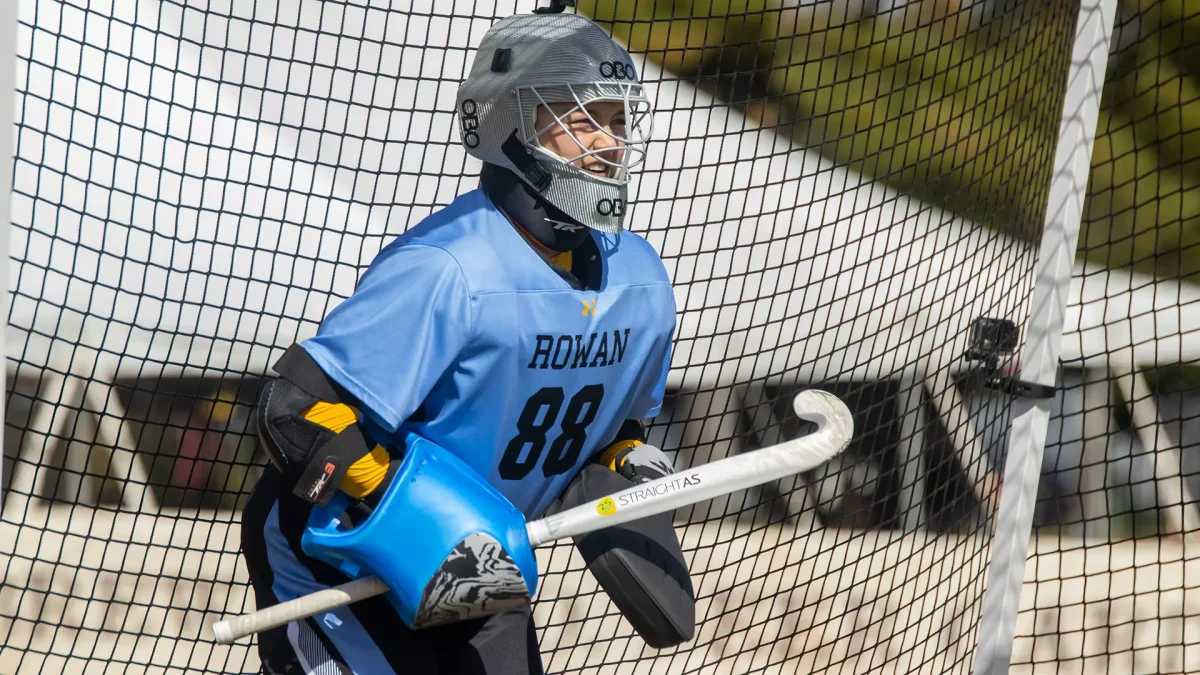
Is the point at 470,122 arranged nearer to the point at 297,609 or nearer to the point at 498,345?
the point at 498,345

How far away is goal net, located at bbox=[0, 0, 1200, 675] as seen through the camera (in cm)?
304

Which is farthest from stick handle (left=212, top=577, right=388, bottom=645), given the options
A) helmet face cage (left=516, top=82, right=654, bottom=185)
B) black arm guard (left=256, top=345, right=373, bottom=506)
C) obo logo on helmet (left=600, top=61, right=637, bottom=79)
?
obo logo on helmet (left=600, top=61, right=637, bottom=79)

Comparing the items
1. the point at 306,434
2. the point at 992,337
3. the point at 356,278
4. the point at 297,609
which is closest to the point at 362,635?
the point at 297,609

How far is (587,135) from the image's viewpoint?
187 cm

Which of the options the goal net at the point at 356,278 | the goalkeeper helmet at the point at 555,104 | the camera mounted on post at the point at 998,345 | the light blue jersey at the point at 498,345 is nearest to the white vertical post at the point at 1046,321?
the camera mounted on post at the point at 998,345

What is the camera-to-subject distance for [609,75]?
185cm

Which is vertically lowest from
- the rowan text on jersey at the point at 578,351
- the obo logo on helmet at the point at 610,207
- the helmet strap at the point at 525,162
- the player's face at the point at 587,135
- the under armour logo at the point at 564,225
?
the rowan text on jersey at the point at 578,351

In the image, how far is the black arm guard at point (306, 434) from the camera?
5.40 ft

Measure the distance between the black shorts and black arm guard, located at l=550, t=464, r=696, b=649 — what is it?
154 millimetres

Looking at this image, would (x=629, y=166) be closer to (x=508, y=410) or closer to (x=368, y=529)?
(x=508, y=410)

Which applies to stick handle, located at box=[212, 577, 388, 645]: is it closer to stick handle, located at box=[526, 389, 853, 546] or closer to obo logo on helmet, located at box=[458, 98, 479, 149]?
stick handle, located at box=[526, 389, 853, 546]

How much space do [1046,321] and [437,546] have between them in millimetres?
1409

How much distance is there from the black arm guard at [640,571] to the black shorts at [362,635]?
154mm

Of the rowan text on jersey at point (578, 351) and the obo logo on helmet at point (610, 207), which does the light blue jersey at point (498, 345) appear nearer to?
the rowan text on jersey at point (578, 351)
